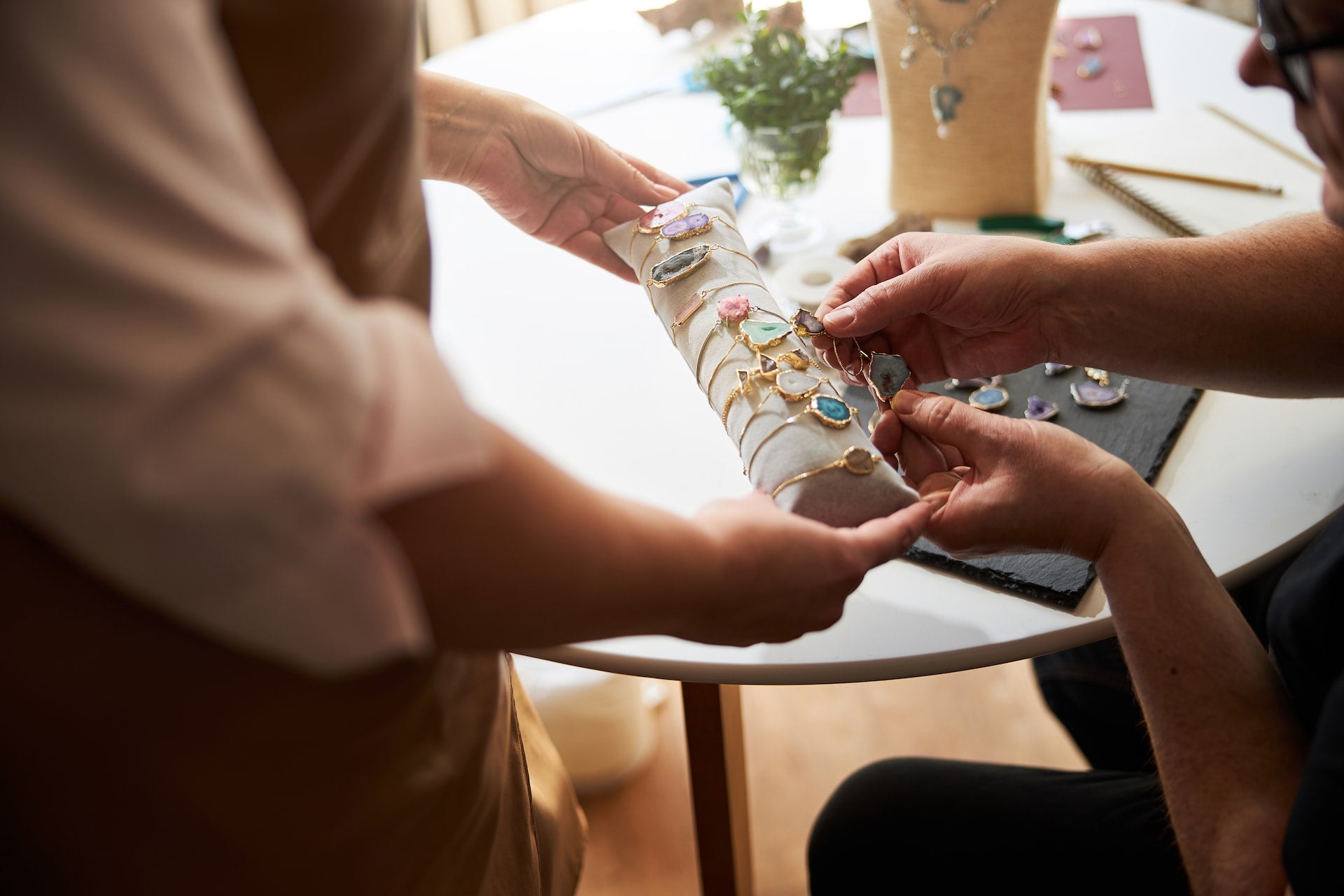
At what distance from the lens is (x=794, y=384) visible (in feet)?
2.67

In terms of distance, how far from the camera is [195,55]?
1.14 ft

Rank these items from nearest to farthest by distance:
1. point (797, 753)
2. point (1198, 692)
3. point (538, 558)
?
point (538, 558) → point (1198, 692) → point (797, 753)

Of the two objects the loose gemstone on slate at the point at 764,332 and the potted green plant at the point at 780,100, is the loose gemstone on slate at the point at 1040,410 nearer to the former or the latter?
the loose gemstone on slate at the point at 764,332

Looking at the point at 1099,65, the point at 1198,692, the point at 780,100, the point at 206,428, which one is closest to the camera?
the point at 206,428

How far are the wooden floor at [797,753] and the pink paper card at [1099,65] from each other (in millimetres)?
1007

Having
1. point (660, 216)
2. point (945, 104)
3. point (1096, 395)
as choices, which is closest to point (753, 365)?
point (660, 216)

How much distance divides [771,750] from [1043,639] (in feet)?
3.50

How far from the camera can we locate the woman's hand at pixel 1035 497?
76cm

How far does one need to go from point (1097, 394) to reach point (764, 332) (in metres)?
0.38

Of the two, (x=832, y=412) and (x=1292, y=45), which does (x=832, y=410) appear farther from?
(x=1292, y=45)

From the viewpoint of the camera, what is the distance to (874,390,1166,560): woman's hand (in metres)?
0.76

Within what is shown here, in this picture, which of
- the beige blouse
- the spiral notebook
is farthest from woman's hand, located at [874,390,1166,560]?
the spiral notebook

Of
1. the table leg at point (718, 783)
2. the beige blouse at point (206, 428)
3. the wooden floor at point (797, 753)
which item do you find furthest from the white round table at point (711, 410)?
the wooden floor at point (797, 753)

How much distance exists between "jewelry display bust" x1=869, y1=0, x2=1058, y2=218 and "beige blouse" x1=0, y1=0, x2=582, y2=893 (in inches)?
36.1
